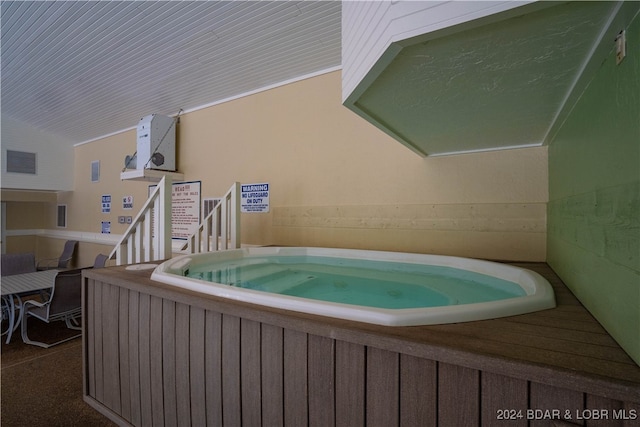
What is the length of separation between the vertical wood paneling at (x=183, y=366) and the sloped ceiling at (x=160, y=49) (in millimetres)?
2210

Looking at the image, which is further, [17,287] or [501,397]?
[17,287]

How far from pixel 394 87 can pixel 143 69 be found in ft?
9.76

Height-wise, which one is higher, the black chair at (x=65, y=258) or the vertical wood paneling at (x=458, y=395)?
the vertical wood paneling at (x=458, y=395)

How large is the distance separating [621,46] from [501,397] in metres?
0.95

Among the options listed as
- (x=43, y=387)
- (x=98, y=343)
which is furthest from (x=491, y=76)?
(x=43, y=387)

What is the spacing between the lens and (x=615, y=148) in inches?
29.8

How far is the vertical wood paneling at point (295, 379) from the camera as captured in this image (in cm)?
85

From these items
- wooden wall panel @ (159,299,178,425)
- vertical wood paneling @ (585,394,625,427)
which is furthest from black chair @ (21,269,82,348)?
vertical wood paneling @ (585,394,625,427)

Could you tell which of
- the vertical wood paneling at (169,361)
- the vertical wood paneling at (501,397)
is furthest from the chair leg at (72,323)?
the vertical wood paneling at (501,397)

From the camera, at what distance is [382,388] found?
75cm

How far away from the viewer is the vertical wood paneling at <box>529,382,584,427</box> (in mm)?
575

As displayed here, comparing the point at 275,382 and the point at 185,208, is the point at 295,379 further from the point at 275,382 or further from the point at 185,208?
the point at 185,208

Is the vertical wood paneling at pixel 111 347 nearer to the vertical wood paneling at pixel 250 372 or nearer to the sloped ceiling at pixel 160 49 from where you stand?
the vertical wood paneling at pixel 250 372

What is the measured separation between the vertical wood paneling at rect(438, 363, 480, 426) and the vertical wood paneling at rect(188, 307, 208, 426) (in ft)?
2.74
